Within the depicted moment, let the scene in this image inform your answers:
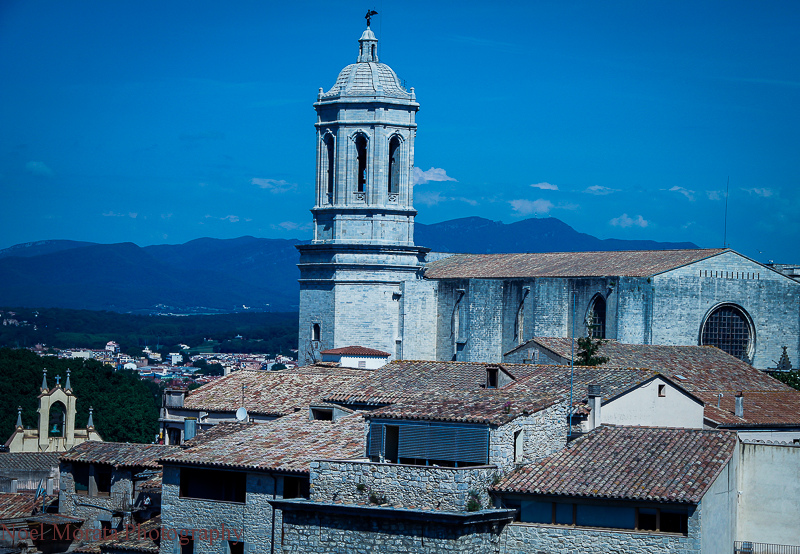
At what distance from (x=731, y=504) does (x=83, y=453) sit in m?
16.9

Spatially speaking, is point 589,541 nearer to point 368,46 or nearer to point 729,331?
point 729,331

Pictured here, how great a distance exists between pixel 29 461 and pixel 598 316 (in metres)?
22.2

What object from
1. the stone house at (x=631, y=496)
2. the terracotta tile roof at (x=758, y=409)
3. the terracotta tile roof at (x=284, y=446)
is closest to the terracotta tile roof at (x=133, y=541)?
the terracotta tile roof at (x=284, y=446)

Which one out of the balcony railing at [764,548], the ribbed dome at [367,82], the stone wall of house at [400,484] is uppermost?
the ribbed dome at [367,82]

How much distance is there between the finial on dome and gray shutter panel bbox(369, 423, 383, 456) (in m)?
40.4

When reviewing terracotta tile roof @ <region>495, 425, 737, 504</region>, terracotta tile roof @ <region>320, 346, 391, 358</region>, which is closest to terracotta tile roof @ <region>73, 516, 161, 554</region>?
terracotta tile roof @ <region>495, 425, 737, 504</region>

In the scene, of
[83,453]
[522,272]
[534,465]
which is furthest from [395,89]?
[534,465]

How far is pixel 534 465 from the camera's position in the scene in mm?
25297

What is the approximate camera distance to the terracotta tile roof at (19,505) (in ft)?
123

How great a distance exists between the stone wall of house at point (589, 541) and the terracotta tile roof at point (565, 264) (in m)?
30.4

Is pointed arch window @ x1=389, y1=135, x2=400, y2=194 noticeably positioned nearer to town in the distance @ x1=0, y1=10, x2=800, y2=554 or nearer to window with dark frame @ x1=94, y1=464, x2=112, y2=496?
town in the distance @ x1=0, y1=10, x2=800, y2=554

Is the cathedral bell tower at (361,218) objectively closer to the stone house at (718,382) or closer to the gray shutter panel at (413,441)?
the stone house at (718,382)

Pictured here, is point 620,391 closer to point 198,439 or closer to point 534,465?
point 534,465

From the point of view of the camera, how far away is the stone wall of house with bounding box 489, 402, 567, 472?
2494 centimetres
